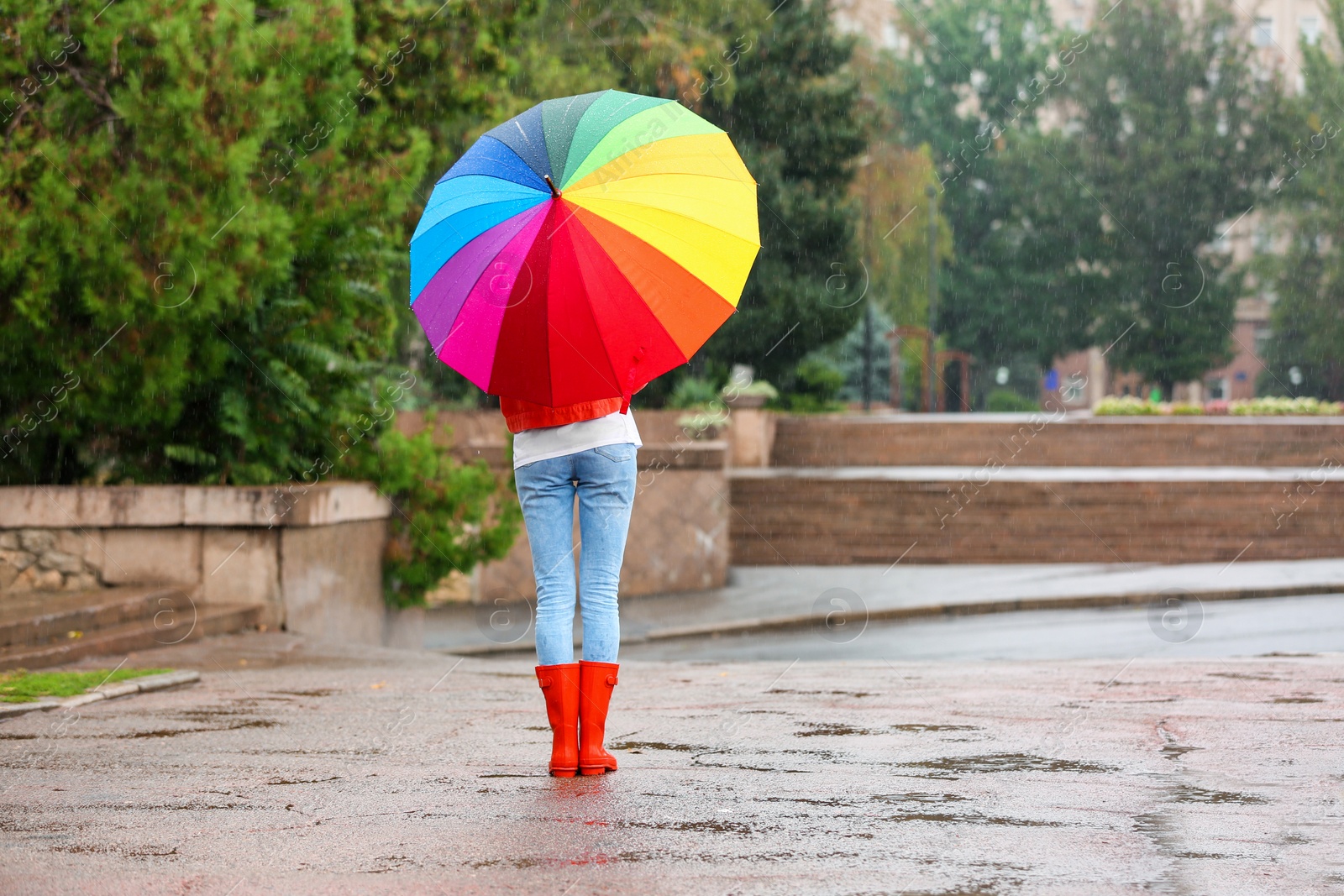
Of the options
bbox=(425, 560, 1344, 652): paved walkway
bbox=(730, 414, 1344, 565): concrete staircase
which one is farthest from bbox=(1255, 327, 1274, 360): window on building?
bbox=(425, 560, 1344, 652): paved walkway

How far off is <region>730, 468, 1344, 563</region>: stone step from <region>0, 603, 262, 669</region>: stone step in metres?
12.1

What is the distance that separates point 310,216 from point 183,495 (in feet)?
6.88

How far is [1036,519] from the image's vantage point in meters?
21.0

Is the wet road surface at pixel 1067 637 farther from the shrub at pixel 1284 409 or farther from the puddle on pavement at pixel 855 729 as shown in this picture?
the shrub at pixel 1284 409

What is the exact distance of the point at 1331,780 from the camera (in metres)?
4.56

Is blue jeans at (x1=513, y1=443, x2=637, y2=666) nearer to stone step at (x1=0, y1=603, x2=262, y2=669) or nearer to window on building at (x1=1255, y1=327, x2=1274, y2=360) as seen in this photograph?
stone step at (x1=0, y1=603, x2=262, y2=669)

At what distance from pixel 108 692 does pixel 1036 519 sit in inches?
637

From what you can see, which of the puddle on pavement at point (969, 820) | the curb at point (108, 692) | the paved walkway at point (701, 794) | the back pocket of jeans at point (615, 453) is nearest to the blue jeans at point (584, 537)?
the back pocket of jeans at point (615, 453)

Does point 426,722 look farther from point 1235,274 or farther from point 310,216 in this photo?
point 1235,274

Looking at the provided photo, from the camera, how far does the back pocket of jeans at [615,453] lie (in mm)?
4625

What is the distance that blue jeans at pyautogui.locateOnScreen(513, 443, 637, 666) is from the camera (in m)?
4.66

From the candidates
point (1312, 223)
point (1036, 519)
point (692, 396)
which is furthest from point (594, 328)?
point (1312, 223)

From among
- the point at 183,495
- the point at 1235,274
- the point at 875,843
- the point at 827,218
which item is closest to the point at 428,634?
the point at 183,495

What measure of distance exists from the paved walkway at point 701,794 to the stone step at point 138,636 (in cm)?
139
